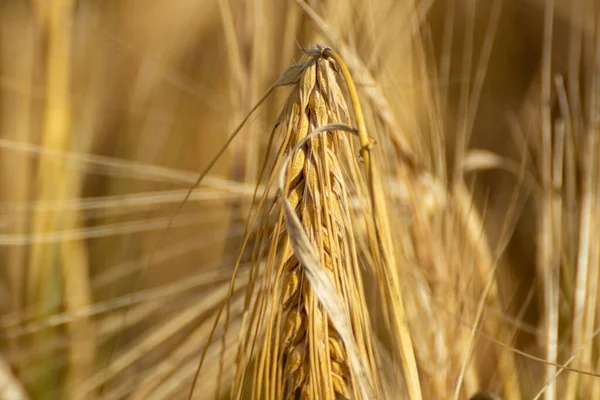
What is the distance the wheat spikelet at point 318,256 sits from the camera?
357 millimetres

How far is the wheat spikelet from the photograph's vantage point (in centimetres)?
36

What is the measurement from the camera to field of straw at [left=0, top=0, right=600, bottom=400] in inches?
14.7

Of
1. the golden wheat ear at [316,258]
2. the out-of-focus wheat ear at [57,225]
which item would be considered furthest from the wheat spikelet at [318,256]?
the out-of-focus wheat ear at [57,225]

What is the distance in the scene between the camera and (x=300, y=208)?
38 cm

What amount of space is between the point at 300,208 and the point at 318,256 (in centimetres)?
4

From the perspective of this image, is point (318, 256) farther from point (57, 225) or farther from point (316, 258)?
point (57, 225)

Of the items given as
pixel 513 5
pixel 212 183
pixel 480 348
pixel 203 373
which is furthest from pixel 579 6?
pixel 203 373

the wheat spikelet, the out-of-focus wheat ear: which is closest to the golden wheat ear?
the wheat spikelet

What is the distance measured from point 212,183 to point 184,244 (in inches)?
18.0

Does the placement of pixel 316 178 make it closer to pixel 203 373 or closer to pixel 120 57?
pixel 203 373

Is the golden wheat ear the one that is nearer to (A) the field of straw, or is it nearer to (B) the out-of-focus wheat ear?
(A) the field of straw

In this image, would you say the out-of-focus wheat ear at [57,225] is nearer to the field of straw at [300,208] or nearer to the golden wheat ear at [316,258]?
the field of straw at [300,208]

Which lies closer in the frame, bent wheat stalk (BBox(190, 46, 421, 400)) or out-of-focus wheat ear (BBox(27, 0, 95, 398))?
bent wheat stalk (BBox(190, 46, 421, 400))

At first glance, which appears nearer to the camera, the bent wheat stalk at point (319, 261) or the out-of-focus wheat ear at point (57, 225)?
the bent wheat stalk at point (319, 261)
